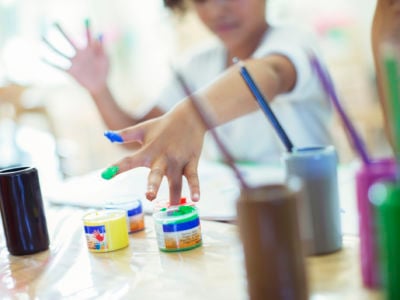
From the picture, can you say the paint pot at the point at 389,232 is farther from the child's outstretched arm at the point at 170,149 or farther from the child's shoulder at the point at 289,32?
the child's shoulder at the point at 289,32

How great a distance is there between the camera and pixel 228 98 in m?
1.22

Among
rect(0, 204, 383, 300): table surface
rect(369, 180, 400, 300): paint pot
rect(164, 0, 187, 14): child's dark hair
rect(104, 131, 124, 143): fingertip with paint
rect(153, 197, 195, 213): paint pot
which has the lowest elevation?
rect(0, 204, 383, 300): table surface

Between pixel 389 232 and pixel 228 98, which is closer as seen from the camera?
pixel 389 232

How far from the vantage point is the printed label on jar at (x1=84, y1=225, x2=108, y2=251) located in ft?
3.05

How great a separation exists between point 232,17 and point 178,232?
937 mm

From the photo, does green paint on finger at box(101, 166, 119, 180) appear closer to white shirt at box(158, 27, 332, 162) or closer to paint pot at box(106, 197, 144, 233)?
paint pot at box(106, 197, 144, 233)

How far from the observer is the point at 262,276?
56 cm

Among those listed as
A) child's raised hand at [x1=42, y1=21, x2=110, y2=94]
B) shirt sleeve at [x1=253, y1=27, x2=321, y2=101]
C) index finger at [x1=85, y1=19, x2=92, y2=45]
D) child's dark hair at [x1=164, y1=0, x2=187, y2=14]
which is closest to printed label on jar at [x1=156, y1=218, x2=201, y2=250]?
shirt sleeve at [x1=253, y1=27, x2=321, y2=101]

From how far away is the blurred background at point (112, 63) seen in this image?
362cm

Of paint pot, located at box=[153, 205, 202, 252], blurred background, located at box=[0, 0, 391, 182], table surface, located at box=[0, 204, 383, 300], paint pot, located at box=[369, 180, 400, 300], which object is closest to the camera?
paint pot, located at box=[369, 180, 400, 300]

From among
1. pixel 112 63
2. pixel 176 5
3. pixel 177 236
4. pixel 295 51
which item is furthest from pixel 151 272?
pixel 112 63

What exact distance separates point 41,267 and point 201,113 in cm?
43

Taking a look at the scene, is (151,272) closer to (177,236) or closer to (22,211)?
(177,236)

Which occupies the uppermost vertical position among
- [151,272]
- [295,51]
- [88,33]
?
[88,33]
